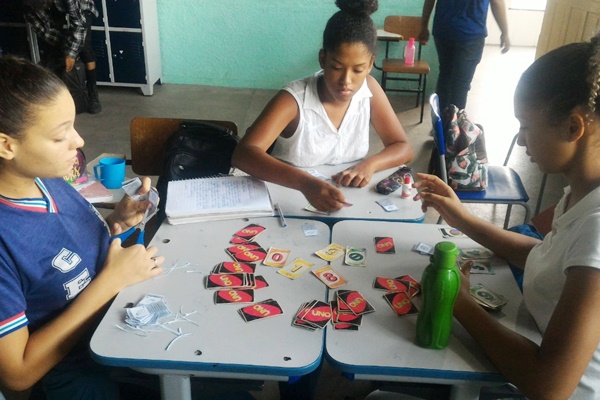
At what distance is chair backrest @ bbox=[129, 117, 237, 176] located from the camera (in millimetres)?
2268

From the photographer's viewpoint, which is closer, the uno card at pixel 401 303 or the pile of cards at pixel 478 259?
the uno card at pixel 401 303

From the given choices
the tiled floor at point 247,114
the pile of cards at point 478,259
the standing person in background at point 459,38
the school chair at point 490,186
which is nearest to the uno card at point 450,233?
the pile of cards at point 478,259

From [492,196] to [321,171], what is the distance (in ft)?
3.22

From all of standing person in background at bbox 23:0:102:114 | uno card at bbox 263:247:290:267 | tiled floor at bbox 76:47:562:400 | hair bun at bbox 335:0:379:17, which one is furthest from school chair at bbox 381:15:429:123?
uno card at bbox 263:247:290:267

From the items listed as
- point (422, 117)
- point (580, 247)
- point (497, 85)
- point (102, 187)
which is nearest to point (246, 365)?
point (580, 247)

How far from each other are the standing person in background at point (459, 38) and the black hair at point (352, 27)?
1850mm

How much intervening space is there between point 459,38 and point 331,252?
2.74 m

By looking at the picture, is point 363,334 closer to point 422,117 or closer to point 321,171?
point 321,171

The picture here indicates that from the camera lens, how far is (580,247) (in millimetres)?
959

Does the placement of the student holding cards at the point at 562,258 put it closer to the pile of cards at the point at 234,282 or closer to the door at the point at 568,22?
the pile of cards at the point at 234,282

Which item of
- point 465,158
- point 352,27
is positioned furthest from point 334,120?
point 465,158

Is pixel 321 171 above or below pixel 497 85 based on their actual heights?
above

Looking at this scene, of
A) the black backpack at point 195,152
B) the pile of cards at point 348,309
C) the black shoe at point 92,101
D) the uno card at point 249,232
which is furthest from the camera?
the black shoe at point 92,101

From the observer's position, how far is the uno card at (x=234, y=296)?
1.20 metres
